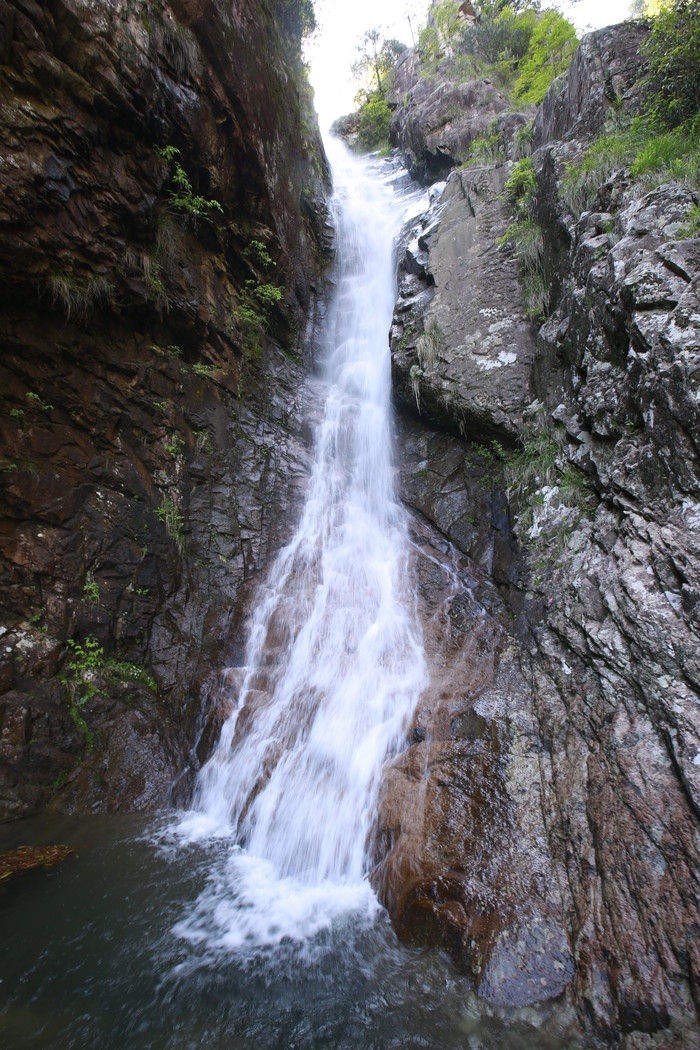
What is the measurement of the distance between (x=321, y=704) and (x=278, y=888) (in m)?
2.02

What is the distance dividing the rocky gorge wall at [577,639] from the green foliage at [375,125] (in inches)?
622

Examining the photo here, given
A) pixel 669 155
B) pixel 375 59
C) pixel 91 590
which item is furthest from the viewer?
pixel 375 59

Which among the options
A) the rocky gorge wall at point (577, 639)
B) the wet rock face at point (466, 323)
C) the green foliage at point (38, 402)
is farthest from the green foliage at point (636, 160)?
the green foliage at point (38, 402)

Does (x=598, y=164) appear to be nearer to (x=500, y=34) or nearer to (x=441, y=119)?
(x=441, y=119)

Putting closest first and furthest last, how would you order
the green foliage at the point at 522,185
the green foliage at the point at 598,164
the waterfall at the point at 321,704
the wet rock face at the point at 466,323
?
the waterfall at the point at 321,704
the green foliage at the point at 598,164
the wet rock face at the point at 466,323
the green foliage at the point at 522,185

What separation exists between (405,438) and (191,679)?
594 centimetres

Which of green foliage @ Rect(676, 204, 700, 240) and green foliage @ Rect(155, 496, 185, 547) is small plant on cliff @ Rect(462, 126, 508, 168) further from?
green foliage @ Rect(155, 496, 185, 547)

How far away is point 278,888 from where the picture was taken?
4664 mm

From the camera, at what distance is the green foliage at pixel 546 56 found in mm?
12460

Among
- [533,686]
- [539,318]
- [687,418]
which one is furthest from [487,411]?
[533,686]

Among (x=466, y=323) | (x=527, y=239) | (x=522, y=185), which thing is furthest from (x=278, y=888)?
(x=522, y=185)

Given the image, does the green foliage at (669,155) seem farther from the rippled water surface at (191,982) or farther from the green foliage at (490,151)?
the rippled water surface at (191,982)

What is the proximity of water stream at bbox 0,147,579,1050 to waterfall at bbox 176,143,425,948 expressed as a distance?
0.07 feet

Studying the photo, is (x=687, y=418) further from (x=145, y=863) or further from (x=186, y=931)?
(x=145, y=863)
